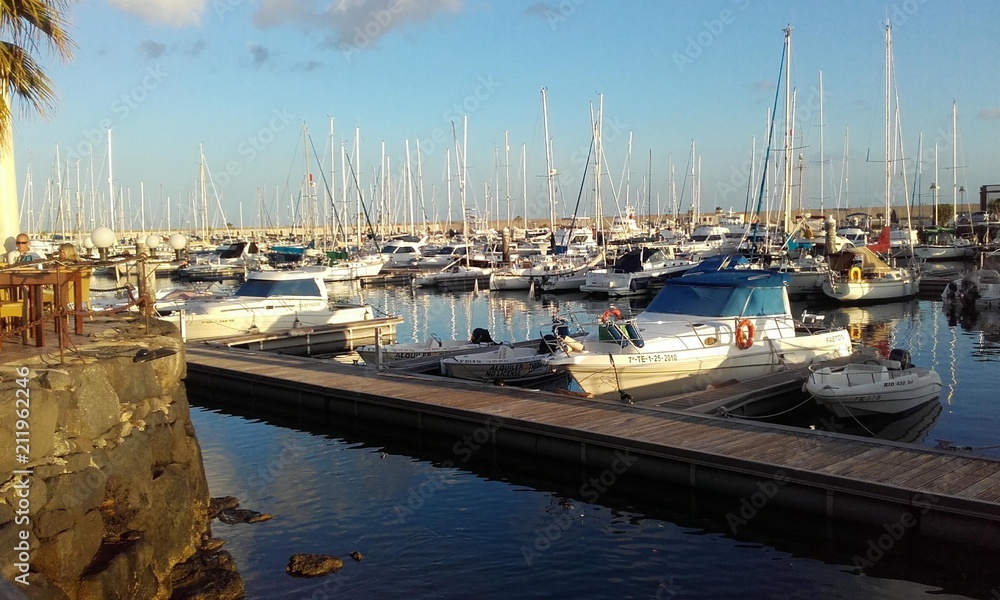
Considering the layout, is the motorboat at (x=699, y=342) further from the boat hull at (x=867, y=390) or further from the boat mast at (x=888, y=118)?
the boat mast at (x=888, y=118)

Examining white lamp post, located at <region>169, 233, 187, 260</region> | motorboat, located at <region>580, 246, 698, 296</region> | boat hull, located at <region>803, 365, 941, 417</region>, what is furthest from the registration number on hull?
motorboat, located at <region>580, 246, 698, 296</region>

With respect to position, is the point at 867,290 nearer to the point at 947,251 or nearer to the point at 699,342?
the point at 699,342

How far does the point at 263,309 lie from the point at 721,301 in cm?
1724

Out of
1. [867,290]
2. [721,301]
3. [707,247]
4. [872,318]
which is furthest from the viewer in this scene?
[707,247]

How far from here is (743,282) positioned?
797 inches

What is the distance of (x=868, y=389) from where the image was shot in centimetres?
1741

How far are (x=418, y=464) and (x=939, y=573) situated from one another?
832 cm

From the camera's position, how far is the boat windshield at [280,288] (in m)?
31.8

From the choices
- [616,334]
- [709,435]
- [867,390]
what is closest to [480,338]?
[616,334]

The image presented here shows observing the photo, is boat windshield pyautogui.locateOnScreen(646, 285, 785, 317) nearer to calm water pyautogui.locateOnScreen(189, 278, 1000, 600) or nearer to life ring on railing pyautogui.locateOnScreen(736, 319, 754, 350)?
life ring on railing pyautogui.locateOnScreen(736, 319, 754, 350)

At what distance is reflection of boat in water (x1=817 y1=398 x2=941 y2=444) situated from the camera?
57.5 ft

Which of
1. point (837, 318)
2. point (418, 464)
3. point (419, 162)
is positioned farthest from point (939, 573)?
point (419, 162)

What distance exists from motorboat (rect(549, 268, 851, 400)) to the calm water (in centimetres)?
211

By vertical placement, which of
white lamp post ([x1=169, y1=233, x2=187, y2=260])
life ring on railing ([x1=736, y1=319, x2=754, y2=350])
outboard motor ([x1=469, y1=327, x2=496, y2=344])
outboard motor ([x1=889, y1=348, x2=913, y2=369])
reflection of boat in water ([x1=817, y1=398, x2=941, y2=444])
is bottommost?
reflection of boat in water ([x1=817, y1=398, x2=941, y2=444])
